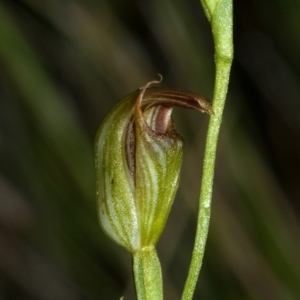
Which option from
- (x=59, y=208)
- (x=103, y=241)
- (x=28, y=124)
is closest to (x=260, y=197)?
(x=103, y=241)

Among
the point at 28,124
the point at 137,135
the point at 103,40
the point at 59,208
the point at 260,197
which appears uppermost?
the point at 103,40

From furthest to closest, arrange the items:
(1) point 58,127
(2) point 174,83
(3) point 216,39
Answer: (2) point 174,83 < (1) point 58,127 < (3) point 216,39

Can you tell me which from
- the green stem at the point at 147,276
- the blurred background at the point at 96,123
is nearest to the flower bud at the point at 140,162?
the green stem at the point at 147,276

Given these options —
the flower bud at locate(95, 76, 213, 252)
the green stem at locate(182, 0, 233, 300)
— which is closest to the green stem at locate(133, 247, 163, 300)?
the flower bud at locate(95, 76, 213, 252)

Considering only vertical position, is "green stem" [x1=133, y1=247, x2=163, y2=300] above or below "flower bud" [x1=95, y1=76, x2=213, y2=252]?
below

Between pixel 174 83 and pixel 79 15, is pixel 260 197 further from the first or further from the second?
pixel 79 15

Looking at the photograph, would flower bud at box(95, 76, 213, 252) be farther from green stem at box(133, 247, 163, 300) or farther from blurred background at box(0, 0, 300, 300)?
blurred background at box(0, 0, 300, 300)

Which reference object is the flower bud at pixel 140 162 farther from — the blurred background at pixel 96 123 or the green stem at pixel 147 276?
the blurred background at pixel 96 123
